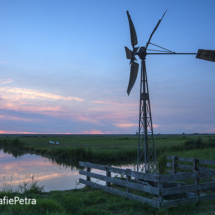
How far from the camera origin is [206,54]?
29.7ft

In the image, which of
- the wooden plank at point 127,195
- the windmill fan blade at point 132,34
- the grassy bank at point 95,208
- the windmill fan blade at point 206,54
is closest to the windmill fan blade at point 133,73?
the windmill fan blade at point 132,34

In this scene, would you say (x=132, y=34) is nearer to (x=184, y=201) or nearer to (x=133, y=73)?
(x=133, y=73)

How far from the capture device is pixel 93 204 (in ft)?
27.2

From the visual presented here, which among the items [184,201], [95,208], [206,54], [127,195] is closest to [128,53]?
[206,54]

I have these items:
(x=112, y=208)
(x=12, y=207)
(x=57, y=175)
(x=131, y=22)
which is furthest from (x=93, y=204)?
(x=57, y=175)

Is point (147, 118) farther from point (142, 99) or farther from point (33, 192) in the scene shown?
point (33, 192)

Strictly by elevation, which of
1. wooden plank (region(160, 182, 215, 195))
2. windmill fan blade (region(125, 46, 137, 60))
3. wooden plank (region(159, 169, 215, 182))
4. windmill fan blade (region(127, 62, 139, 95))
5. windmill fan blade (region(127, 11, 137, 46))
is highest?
windmill fan blade (region(127, 11, 137, 46))

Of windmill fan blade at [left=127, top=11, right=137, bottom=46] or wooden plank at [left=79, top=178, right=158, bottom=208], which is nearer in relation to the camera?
wooden plank at [left=79, top=178, right=158, bottom=208]

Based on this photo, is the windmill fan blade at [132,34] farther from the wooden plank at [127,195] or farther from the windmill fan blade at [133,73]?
the wooden plank at [127,195]

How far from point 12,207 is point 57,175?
1277 centimetres

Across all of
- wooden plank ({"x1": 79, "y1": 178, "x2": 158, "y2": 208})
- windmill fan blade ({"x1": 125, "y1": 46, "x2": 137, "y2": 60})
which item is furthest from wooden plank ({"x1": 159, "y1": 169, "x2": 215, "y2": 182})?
windmill fan blade ({"x1": 125, "y1": 46, "x2": 137, "y2": 60})

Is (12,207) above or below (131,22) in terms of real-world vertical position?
below

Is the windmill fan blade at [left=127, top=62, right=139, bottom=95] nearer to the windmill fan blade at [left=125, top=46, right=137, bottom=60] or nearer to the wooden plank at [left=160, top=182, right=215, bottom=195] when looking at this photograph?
the windmill fan blade at [left=125, top=46, right=137, bottom=60]

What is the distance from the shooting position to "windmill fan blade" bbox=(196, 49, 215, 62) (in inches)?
347
